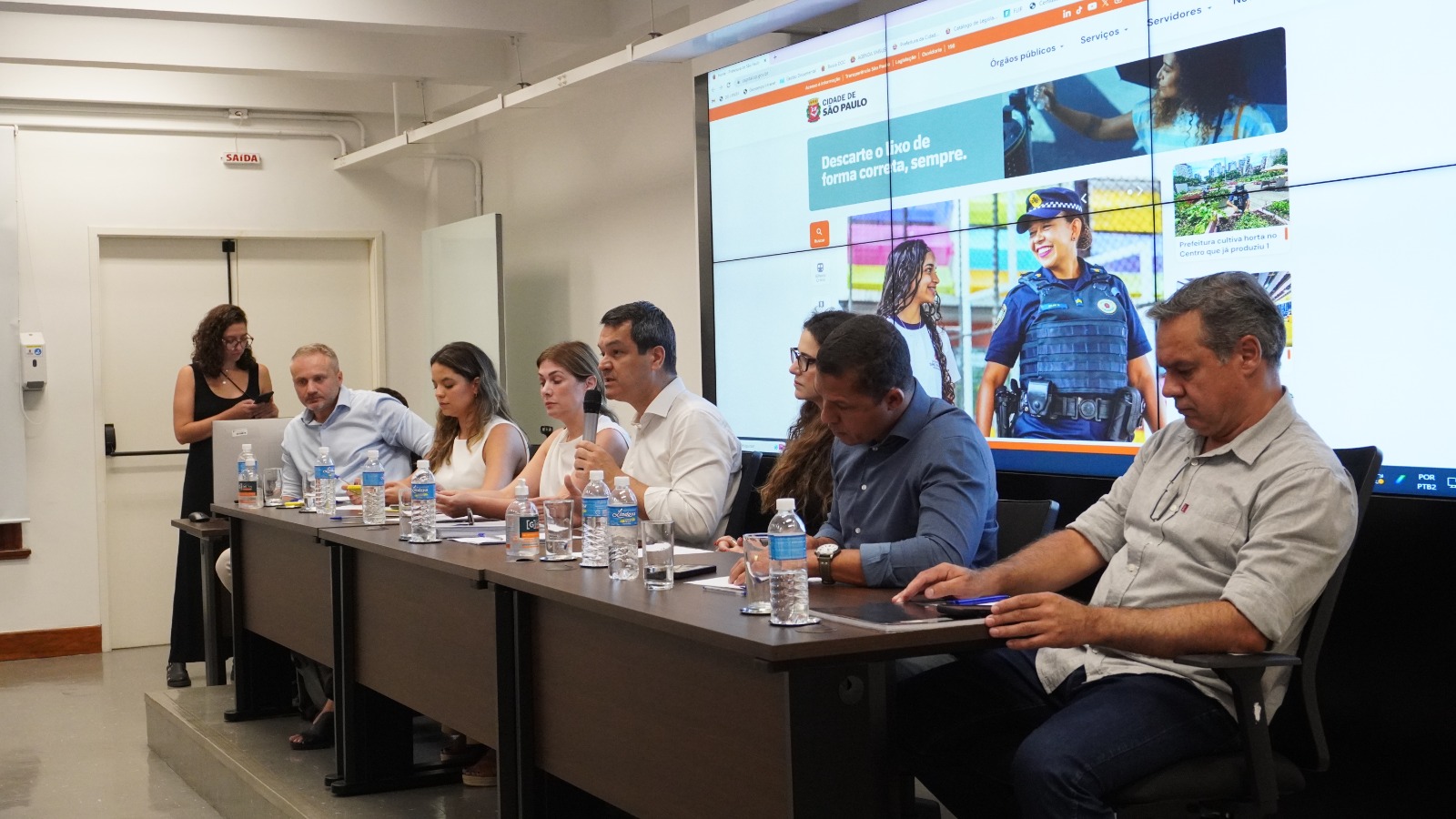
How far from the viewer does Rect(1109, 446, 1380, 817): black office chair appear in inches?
77.4

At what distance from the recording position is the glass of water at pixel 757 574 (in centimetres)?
213

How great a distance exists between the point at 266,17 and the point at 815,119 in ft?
7.06

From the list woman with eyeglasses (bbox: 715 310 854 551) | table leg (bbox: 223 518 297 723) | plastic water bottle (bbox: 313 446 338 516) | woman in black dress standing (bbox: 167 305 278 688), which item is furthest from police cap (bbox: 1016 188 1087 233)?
woman in black dress standing (bbox: 167 305 278 688)

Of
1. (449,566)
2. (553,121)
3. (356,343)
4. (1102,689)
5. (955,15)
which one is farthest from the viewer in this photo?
(356,343)

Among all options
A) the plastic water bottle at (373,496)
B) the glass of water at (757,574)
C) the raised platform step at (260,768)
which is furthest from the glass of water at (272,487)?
the glass of water at (757,574)

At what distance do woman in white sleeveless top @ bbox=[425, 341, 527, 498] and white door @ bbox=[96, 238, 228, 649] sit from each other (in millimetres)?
3178

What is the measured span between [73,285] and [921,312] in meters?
4.68

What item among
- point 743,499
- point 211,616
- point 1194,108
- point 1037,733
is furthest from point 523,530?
point 211,616

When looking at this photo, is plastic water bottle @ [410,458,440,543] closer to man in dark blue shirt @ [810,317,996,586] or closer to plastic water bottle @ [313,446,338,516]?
plastic water bottle @ [313,446,338,516]

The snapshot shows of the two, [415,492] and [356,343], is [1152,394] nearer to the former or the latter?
[415,492]

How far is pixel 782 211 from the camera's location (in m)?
4.57

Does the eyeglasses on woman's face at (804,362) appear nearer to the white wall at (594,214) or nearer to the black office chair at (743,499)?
the black office chair at (743,499)

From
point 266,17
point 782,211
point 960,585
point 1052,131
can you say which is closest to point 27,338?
point 266,17

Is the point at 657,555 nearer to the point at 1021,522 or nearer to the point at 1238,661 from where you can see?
the point at 1021,522
